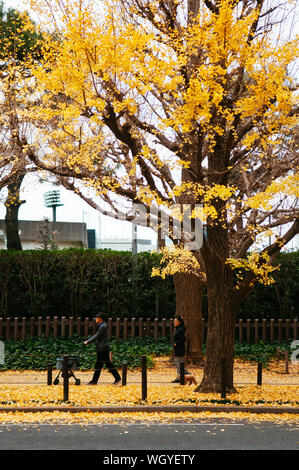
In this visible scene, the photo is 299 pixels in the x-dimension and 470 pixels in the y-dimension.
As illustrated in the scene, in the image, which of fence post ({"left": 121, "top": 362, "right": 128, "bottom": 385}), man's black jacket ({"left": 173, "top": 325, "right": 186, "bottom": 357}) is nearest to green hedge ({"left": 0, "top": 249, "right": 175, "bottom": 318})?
man's black jacket ({"left": 173, "top": 325, "right": 186, "bottom": 357})

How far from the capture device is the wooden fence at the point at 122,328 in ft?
69.1

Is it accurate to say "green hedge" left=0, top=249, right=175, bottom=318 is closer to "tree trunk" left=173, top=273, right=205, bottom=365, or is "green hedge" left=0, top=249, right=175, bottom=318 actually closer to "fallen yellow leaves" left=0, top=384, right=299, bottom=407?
"tree trunk" left=173, top=273, right=205, bottom=365

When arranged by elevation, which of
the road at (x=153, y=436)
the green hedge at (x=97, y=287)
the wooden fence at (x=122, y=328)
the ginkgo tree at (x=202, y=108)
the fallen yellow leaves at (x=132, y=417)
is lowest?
the fallen yellow leaves at (x=132, y=417)

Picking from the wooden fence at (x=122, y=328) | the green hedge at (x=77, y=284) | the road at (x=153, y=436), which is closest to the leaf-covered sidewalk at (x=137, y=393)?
the road at (x=153, y=436)

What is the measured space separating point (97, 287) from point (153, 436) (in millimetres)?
14586

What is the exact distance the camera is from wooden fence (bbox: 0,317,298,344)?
69.1 ft

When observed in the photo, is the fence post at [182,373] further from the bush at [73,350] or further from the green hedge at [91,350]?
the green hedge at [91,350]

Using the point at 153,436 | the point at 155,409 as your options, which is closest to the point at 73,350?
the point at 155,409

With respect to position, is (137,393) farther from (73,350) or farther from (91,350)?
(73,350)

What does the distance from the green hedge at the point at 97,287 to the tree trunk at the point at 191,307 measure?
4.72m

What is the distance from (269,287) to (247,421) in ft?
44.7

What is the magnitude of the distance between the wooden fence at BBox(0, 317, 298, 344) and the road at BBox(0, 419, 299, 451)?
11320 mm

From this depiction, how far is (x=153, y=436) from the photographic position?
866 centimetres
